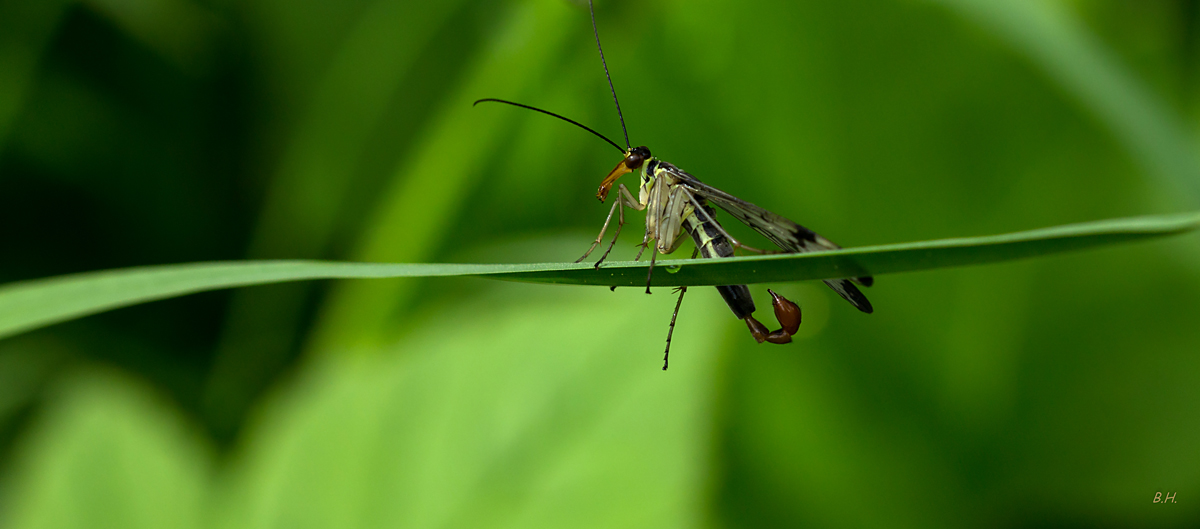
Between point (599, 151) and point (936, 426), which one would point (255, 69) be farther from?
point (936, 426)

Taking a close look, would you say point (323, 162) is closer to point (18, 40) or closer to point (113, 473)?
point (18, 40)

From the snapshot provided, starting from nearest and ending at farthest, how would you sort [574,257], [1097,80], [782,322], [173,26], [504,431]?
[782,322] < [504,431] < [1097,80] < [574,257] < [173,26]

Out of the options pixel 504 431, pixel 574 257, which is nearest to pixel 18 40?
pixel 574 257

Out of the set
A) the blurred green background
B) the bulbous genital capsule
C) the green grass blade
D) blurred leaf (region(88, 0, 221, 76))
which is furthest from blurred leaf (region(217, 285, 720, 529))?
blurred leaf (region(88, 0, 221, 76))

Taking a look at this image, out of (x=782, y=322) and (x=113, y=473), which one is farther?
(x=113, y=473)

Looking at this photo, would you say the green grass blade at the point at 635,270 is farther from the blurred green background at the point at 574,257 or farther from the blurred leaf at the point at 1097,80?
the blurred leaf at the point at 1097,80

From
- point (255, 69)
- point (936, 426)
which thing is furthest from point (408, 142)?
point (936, 426)
